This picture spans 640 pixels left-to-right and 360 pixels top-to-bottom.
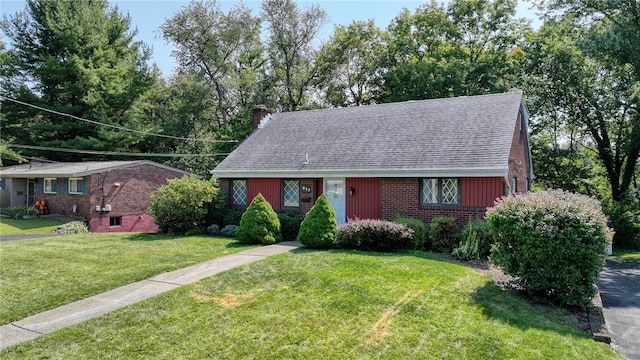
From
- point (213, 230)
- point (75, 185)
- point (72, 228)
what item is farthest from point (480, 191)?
point (75, 185)

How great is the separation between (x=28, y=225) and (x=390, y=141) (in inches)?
711

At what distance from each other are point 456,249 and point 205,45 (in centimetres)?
2881

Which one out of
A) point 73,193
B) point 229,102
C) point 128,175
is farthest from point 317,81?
point 73,193

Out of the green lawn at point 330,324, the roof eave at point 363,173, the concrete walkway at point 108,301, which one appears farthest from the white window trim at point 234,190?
the green lawn at point 330,324

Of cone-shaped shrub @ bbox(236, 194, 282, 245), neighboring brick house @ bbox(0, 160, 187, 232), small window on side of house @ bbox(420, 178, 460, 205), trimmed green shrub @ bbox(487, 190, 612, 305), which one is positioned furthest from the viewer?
neighboring brick house @ bbox(0, 160, 187, 232)

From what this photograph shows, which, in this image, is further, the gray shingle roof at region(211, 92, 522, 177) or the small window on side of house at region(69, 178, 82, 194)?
the small window on side of house at region(69, 178, 82, 194)

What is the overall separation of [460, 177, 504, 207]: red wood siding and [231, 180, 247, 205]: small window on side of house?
8970 millimetres

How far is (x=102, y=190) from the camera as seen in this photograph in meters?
20.1

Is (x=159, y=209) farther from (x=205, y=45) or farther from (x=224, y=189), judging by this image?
(x=205, y=45)

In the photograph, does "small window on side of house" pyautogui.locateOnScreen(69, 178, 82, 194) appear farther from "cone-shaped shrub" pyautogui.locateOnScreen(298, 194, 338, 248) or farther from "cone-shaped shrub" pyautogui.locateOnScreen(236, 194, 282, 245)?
"cone-shaped shrub" pyautogui.locateOnScreen(298, 194, 338, 248)

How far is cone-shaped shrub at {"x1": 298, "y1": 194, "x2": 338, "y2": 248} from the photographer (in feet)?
35.0

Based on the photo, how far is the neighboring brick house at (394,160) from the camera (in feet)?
39.5

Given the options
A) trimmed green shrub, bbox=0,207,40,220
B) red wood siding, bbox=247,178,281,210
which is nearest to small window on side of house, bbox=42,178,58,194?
trimmed green shrub, bbox=0,207,40,220

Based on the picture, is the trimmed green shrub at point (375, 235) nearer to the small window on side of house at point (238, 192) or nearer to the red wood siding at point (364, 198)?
the red wood siding at point (364, 198)
